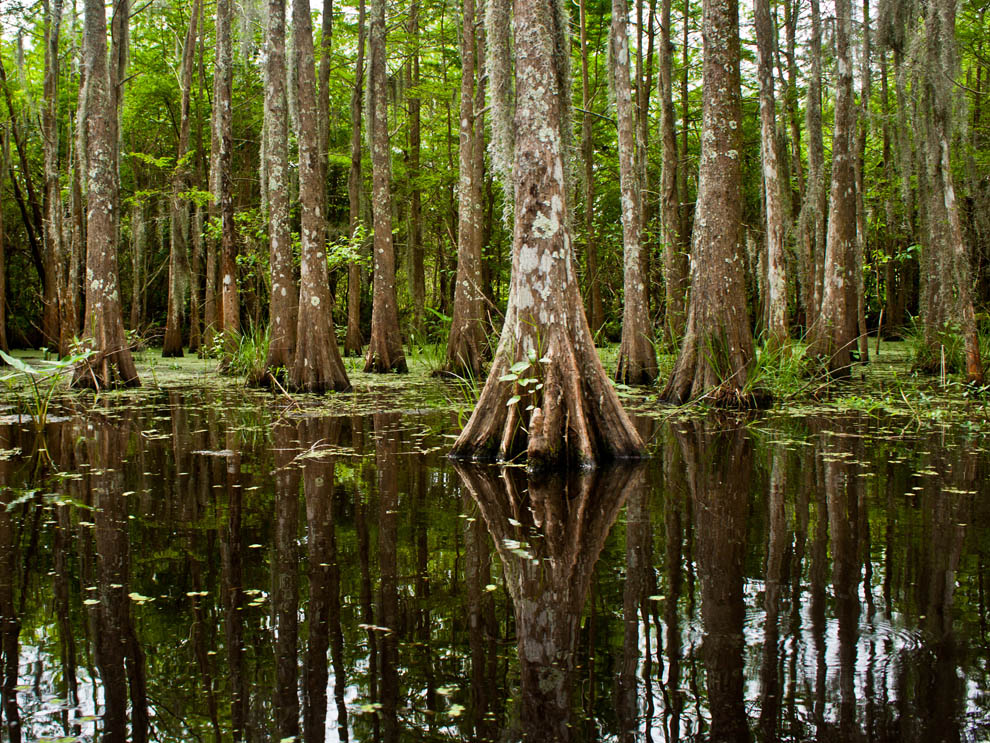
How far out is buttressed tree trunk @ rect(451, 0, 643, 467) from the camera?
18.5 ft

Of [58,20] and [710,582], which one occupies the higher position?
[58,20]

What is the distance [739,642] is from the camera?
253 centimetres

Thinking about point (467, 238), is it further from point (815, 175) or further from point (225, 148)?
point (815, 175)

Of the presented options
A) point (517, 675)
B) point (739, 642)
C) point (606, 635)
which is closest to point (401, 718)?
point (517, 675)

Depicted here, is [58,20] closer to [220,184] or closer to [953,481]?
[220,184]

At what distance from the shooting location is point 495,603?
293cm

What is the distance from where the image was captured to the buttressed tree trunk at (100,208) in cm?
1086

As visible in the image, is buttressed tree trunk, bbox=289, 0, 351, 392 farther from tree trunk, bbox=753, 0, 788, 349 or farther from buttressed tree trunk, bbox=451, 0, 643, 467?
tree trunk, bbox=753, 0, 788, 349

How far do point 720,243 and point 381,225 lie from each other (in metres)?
7.40

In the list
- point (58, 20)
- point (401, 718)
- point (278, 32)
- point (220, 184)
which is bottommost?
point (401, 718)

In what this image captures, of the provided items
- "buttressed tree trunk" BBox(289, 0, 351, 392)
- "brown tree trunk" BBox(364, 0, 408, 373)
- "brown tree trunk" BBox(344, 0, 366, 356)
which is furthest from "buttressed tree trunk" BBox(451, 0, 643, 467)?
"brown tree trunk" BBox(344, 0, 366, 356)

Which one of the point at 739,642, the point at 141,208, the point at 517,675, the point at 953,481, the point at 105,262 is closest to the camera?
the point at 517,675

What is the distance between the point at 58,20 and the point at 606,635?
1747 cm

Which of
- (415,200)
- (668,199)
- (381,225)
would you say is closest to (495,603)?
(668,199)
